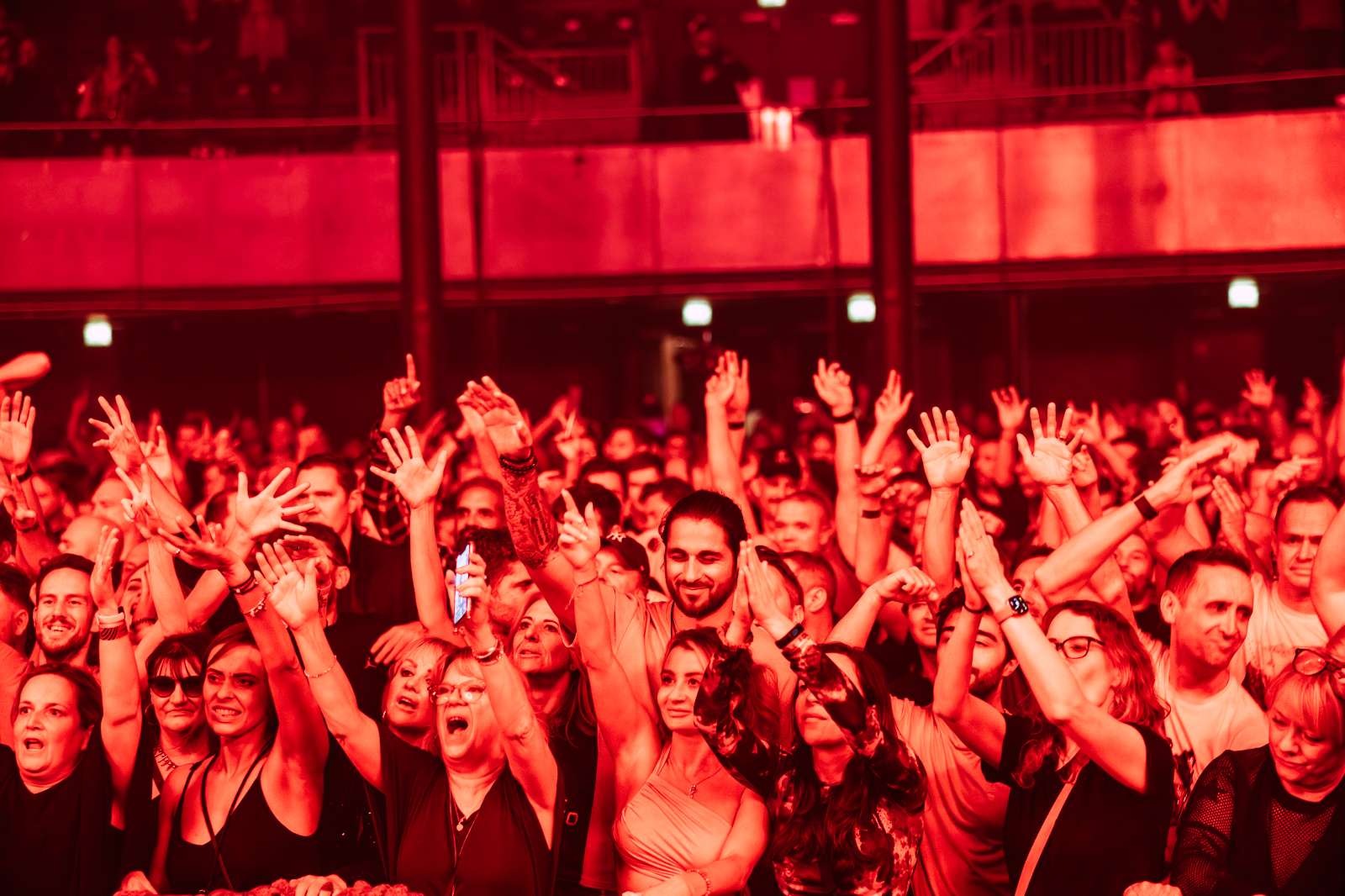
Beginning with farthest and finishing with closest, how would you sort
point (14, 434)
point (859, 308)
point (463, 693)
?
1. point (859, 308)
2. point (14, 434)
3. point (463, 693)

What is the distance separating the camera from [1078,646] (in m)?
4.37

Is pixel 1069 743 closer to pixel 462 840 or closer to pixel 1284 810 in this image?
pixel 1284 810

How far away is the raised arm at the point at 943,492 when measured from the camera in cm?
498

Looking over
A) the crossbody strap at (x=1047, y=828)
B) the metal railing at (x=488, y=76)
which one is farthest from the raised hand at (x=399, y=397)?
the metal railing at (x=488, y=76)

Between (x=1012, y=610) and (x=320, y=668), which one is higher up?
(x=1012, y=610)

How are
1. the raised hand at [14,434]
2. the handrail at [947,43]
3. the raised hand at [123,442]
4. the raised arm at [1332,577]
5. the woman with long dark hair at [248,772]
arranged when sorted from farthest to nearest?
the handrail at [947,43]
the raised hand at [14,434]
the raised hand at [123,442]
the raised arm at [1332,577]
the woman with long dark hair at [248,772]

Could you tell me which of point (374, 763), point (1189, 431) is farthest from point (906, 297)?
point (374, 763)

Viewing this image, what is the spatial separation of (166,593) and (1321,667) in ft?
10.4

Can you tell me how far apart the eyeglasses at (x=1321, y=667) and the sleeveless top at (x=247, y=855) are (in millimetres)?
2381

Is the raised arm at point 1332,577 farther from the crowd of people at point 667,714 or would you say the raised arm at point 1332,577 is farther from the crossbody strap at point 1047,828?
the crossbody strap at point 1047,828

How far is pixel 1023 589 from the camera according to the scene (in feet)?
16.9

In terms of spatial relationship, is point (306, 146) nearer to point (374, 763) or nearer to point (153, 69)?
point (153, 69)

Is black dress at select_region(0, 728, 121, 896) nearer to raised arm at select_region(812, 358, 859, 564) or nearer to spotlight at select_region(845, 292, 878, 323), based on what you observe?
raised arm at select_region(812, 358, 859, 564)

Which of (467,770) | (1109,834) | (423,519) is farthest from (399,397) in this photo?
(1109,834)
